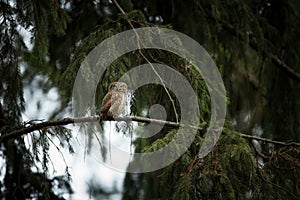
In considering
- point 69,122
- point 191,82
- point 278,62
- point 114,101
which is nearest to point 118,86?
point 114,101

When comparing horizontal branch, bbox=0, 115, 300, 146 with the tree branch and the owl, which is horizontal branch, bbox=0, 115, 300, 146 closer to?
the owl

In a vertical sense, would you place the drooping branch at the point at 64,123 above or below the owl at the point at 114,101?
below

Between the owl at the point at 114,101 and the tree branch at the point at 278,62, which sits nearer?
the owl at the point at 114,101

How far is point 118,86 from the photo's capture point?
3.05m

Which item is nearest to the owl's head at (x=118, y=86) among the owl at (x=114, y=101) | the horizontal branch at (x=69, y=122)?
the owl at (x=114, y=101)

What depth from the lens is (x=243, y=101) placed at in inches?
211

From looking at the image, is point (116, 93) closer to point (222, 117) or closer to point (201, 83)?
point (201, 83)

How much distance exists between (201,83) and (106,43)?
545mm

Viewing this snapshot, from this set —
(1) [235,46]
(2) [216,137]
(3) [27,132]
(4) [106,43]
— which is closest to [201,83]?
(2) [216,137]

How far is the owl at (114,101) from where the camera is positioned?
9.90 ft

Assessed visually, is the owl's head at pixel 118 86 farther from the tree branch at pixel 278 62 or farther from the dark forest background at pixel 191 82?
the tree branch at pixel 278 62

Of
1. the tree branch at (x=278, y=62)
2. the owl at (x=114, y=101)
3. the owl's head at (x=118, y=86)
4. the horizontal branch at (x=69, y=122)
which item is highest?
the tree branch at (x=278, y=62)

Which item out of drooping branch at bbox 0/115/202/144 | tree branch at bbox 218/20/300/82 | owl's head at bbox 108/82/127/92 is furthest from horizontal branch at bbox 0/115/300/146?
tree branch at bbox 218/20/300/82

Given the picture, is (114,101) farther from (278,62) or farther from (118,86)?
(278,62)
